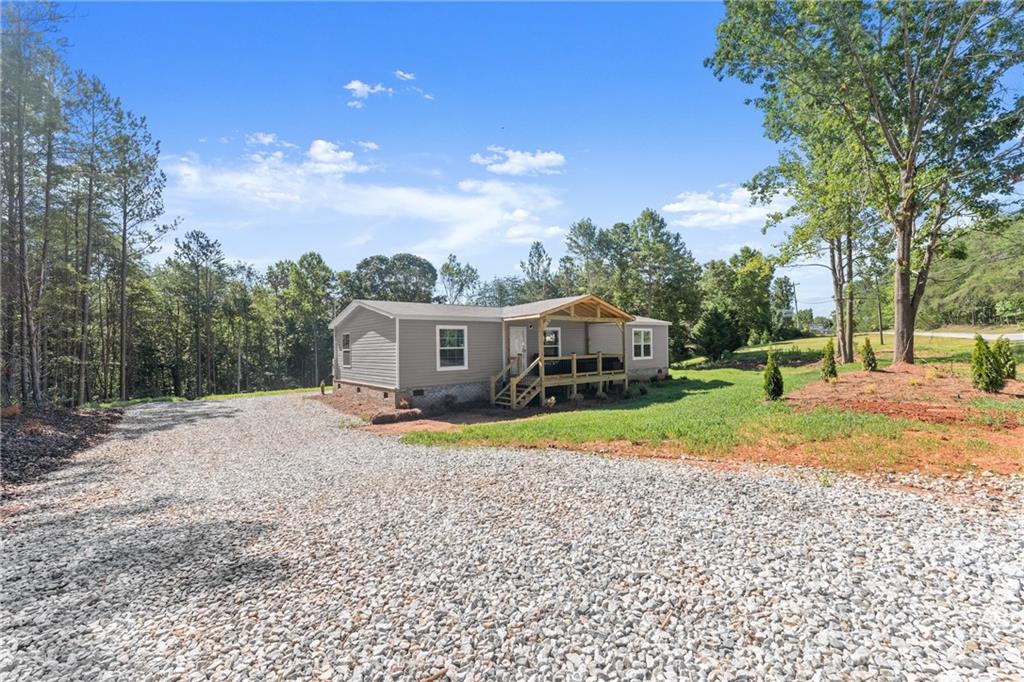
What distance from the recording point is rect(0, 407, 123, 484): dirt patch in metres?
7.17

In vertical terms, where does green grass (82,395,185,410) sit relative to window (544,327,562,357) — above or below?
below

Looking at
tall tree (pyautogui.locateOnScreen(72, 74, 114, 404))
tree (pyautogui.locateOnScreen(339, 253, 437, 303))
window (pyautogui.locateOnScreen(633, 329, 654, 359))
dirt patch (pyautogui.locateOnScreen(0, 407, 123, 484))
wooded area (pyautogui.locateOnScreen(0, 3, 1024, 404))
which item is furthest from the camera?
tree (pyautogui.locateOnScreen(339, 253, 437, 303))

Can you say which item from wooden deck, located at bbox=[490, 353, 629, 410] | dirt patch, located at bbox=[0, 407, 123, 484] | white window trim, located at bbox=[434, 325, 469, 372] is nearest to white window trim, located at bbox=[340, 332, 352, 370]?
white window trim, located at bbox=[434, 325, 469, 372]

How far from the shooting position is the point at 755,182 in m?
20.0

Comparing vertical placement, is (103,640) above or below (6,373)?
below

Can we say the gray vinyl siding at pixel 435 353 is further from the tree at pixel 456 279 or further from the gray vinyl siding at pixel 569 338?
the tree at pixel 456 279

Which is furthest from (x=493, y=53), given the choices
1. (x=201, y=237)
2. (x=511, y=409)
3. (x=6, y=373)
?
(x=201, y=237)

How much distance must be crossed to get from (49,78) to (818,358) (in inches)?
1363

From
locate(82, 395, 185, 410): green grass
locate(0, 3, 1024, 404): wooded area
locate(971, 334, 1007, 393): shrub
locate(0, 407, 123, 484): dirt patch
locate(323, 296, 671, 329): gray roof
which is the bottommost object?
locate(82, 395, 185, 410): green grass

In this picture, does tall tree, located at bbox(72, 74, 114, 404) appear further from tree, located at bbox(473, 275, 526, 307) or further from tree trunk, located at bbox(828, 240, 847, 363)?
tree, located at bbox(473, 275, 526, 307)

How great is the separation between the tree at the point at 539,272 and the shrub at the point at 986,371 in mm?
39983

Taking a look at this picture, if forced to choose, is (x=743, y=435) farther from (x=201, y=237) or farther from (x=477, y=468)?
(x=201, y=237)

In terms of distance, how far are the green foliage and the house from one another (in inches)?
515

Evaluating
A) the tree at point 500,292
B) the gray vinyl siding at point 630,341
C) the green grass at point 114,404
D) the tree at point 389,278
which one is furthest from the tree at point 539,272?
the green grass at point 114,404
